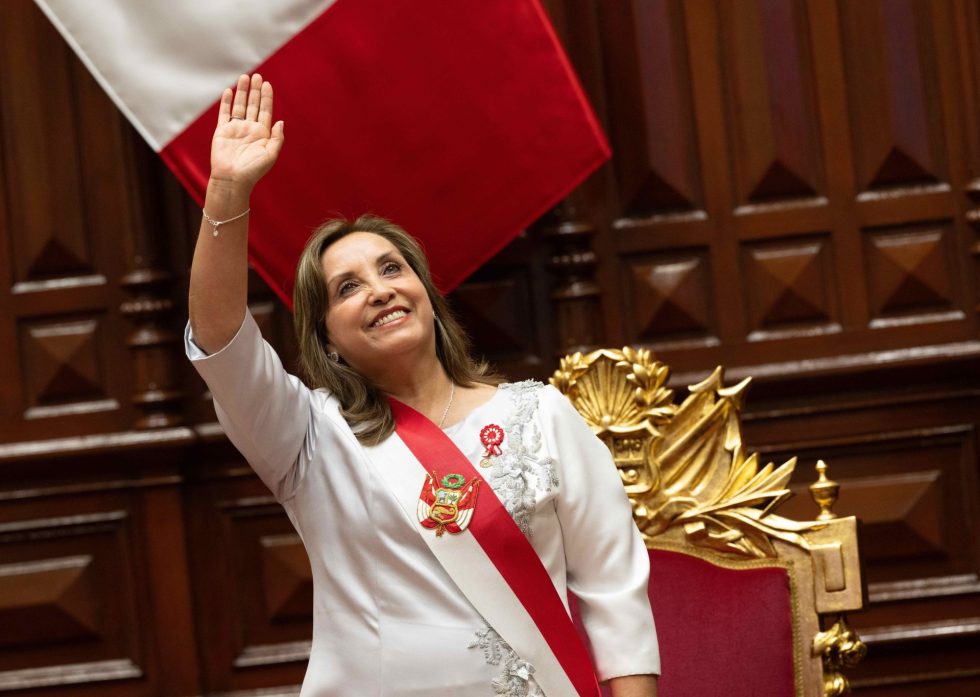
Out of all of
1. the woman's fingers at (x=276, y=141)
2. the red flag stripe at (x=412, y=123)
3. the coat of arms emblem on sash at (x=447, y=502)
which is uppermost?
the red flag stripe at (x=412, y=123)

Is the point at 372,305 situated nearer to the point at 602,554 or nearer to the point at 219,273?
the point at 219,273

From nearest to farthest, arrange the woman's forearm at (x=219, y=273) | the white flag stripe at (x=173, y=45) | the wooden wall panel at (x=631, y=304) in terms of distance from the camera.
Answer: the woman's forearm at (x=219, y=273), the white flag stripe at (x=173, y=45), the wooden wall panel at (x=631, y=304)

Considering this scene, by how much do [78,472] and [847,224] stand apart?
1934 millimetres

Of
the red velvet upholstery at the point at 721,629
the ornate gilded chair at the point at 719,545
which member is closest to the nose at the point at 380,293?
the ornate gilded chair at the point at 719,545

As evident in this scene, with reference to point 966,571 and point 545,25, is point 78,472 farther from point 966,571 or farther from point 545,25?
point 966,571

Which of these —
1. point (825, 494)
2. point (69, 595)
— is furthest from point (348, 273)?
point (69, 595)

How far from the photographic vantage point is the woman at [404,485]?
1598 millimetres

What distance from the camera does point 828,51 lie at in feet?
9.48

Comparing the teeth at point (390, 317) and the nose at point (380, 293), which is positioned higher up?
the nose at point (380, 293)

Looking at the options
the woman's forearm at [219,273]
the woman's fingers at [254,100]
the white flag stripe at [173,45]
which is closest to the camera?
the woman's forearm at [219,273]

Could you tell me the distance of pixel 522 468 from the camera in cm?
168

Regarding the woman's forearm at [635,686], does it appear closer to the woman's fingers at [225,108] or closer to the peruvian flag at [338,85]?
the woman's fingers at [225,108]

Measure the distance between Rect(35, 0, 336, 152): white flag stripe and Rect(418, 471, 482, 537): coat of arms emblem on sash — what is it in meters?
1.20

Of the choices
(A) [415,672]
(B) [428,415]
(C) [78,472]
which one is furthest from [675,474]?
(C) [78,472]
